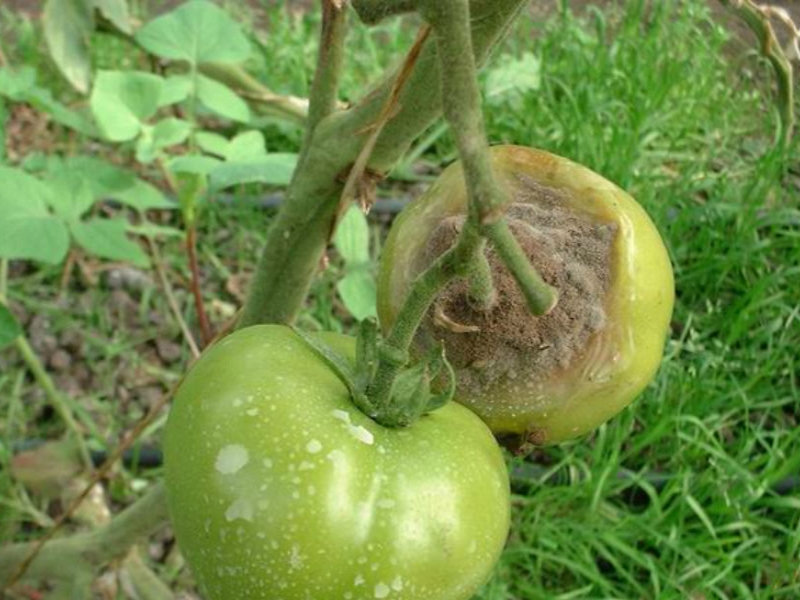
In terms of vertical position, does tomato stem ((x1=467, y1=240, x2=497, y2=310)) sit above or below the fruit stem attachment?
below

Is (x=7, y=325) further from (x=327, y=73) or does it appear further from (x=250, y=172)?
(x=327, y=73)

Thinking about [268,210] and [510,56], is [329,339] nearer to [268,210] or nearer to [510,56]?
[268,210]

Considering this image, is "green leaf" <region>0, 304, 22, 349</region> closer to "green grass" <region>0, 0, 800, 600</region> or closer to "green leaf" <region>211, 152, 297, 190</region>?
"green leaf" <region>211, 152, 297, 190</region>

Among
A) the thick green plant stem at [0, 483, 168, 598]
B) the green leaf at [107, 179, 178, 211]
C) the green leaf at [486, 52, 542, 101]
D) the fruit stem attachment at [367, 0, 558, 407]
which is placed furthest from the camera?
the green leaf at [486, 52, 542, 101]

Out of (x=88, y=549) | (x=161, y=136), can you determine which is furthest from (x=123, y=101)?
(x=88, y=549)

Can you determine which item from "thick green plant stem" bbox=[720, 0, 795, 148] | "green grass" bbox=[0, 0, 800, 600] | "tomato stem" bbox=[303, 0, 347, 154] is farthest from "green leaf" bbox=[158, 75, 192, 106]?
"thick green plant stem" bbox=[720, 0, 795, 148]

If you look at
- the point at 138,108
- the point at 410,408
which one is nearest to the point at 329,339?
the point at 410,408
